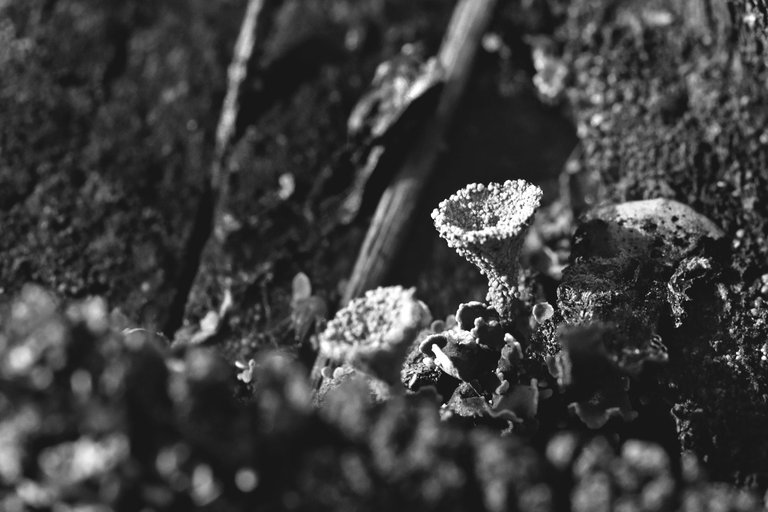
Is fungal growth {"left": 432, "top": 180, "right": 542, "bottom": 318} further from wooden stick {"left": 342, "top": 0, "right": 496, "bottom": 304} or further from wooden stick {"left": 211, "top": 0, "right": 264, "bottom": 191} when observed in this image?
wooden stick {"left": 211, "top": 0, "right": 264, "bottom": 191}

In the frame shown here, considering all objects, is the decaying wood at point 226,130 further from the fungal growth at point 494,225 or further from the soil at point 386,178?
the fungal growth at point 494,225

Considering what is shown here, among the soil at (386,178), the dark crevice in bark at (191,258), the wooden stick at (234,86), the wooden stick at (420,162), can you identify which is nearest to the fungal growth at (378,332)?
the soil at (386,178)

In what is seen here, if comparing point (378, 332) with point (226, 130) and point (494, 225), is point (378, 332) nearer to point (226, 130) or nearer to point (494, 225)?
point (494, 225)

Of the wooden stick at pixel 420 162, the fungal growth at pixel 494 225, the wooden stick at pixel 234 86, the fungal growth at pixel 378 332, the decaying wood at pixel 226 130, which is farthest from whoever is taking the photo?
the wooden stick at pixel 234 86

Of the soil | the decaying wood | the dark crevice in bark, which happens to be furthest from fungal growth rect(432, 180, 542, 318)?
the dark crevice in bark

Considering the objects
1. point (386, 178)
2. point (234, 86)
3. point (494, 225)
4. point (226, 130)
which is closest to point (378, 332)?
point (494, 225)
